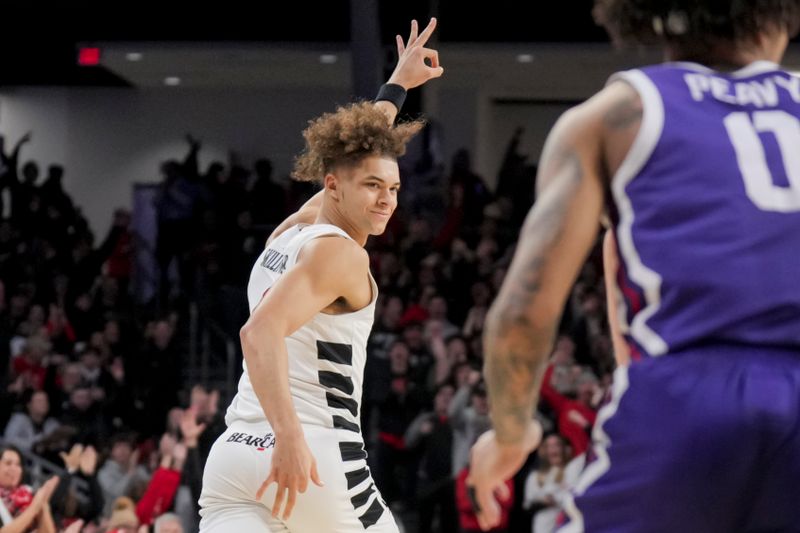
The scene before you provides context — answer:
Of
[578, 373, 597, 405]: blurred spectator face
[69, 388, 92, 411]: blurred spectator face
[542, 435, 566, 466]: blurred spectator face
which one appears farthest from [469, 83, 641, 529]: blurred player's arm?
[69, 388, 92, 411]: blurred spectator face

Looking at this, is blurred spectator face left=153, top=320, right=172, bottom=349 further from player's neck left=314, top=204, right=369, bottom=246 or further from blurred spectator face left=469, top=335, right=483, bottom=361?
player's neck left=314, top=204, right=369, bottom=246

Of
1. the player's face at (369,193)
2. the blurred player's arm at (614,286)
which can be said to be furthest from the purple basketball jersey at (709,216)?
the player's face at (369,193)

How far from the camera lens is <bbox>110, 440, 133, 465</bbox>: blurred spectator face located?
37.2 feet

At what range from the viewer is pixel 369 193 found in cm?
441

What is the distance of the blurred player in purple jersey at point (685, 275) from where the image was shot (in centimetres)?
212

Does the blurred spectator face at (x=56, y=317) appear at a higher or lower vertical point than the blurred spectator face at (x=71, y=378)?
higher

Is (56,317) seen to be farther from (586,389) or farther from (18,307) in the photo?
(586,389)

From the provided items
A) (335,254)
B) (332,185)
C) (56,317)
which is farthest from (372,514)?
(56,317)

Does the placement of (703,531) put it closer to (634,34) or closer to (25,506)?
(634,34)

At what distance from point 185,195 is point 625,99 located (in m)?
14.3

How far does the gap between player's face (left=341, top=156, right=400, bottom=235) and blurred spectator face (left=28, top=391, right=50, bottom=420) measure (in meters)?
8.71

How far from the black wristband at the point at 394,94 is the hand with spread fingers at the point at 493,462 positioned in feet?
9.26

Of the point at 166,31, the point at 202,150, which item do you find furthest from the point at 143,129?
the point at 166,31

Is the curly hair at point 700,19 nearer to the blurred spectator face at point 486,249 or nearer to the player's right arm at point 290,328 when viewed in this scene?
the player's right arm at point 290,328
